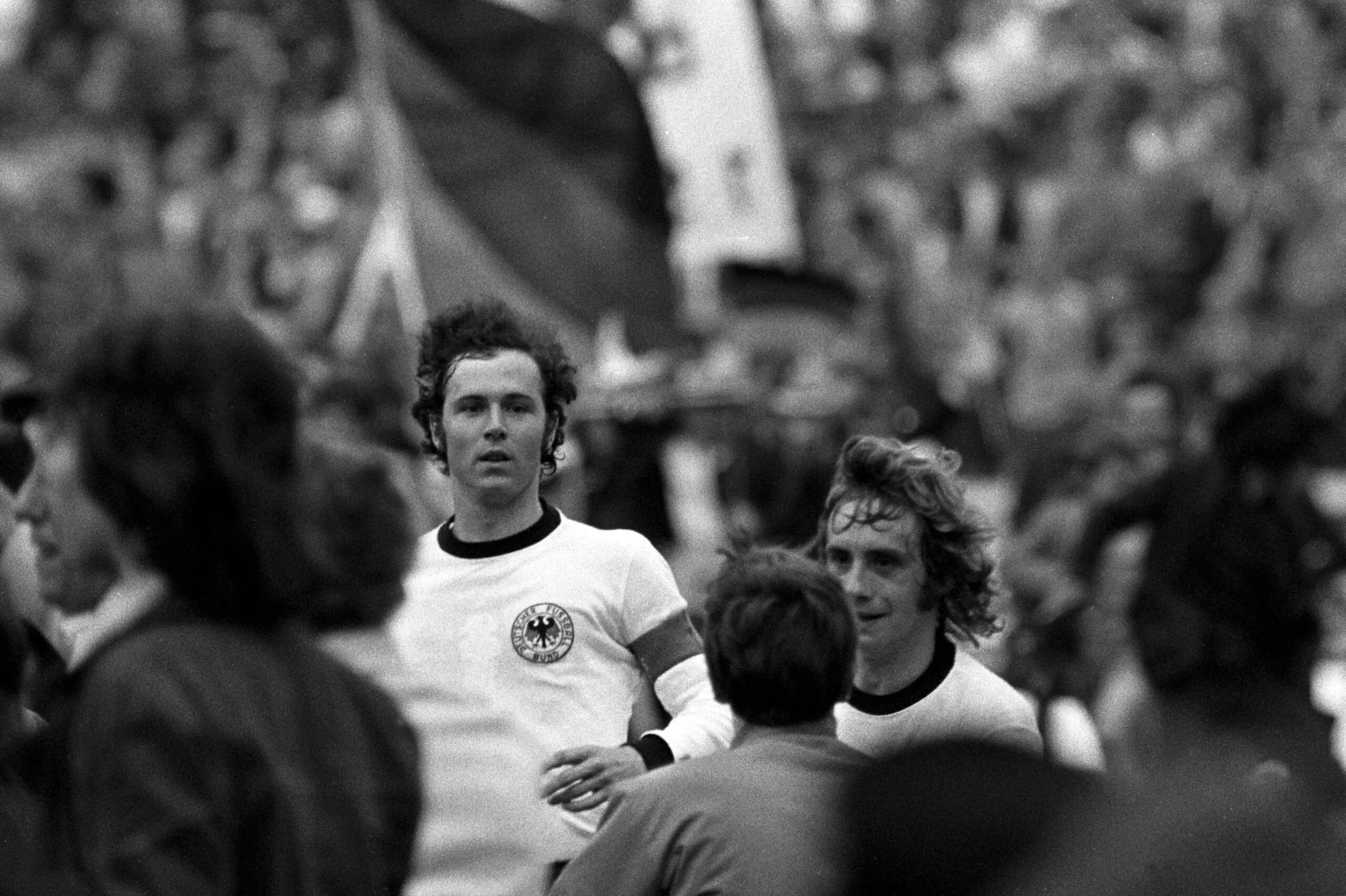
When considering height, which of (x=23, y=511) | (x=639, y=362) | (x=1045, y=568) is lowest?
(x=1045, y=568)

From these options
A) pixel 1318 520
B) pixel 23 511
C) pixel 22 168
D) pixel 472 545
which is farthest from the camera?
pixel 22 168

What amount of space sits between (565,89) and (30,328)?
5617 mm

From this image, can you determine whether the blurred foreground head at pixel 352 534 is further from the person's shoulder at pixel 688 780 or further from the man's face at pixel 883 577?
the man's face at pixel 883 577

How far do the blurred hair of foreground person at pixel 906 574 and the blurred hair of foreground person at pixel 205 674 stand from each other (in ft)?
6.74

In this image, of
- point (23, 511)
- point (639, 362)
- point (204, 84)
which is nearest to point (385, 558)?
point (23, 511)

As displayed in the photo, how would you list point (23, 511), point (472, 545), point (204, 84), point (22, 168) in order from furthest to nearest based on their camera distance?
point (204, 84), point (22, 168), point (23, 511), point (472, 545)

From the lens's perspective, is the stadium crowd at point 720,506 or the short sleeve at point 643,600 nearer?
the stadium crowd at point 720,506

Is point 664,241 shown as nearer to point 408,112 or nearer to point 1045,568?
point 408,112

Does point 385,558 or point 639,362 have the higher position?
point 385,558

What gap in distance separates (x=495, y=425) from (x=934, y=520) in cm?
82

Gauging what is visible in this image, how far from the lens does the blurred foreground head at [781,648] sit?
4.05 meters

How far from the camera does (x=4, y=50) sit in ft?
67.5

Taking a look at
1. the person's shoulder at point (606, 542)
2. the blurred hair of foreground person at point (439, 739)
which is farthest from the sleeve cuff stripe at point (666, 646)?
the blurred hair of foreground person at point (439, 739)

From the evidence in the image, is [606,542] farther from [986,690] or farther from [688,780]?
[688,780]
